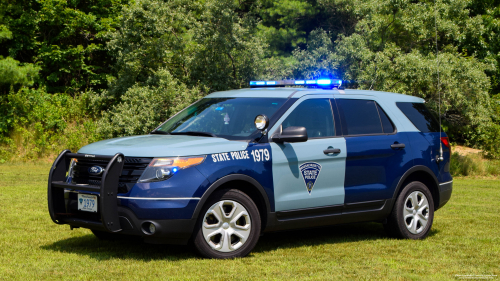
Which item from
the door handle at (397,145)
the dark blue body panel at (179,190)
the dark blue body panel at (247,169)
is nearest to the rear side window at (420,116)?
the door handle at (397,145)

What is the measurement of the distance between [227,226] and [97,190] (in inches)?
51.7

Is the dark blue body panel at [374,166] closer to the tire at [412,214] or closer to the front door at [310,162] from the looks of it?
the front door at [310,162]

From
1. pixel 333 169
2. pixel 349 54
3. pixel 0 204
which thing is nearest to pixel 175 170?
pixel 333 169

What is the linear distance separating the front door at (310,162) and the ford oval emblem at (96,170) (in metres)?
1.75

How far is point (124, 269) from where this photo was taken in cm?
549

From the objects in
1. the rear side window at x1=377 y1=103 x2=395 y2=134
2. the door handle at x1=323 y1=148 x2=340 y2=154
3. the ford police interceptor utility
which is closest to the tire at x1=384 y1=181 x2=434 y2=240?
the ford police interceptor utility

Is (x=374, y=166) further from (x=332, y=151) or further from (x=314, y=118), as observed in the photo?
(x=314, y=118)

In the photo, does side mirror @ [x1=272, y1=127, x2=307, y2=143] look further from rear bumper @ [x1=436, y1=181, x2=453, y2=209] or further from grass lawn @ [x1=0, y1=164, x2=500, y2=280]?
rear bumper @ [x1=436, y1=181, x2=453, y2=209]

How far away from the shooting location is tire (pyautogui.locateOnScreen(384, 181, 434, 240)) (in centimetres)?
749

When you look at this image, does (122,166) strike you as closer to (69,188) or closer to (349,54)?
(69,188)

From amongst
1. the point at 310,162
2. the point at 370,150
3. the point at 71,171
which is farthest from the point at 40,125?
the point at 310,162

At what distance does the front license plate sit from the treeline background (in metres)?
16.0

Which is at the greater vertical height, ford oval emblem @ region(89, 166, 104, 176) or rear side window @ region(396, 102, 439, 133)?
rear side window @ region(396, 102, 439, 133)

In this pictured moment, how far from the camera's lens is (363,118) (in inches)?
290
